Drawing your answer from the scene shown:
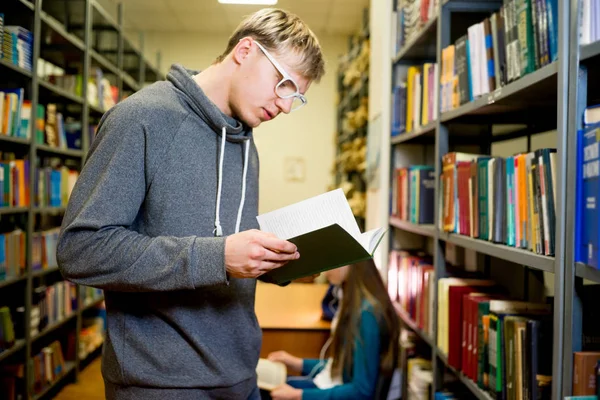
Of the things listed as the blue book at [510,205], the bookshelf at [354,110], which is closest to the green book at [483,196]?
the blue book at [510,205]

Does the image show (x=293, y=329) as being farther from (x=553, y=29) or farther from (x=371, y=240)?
(x=553, y=29)

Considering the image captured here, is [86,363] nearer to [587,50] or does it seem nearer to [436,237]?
[436,237]

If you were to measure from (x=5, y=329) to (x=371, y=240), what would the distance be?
2.45 meters

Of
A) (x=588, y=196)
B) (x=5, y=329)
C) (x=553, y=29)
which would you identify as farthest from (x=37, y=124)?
(x=588, y=196)

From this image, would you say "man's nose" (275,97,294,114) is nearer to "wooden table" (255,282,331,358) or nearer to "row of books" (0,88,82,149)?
"wooden table" (255,282,331,358)

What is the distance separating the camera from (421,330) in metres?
2.32

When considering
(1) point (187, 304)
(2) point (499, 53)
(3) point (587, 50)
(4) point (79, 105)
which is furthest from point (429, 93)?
(4) point (79, 105)

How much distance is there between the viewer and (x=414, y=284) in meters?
2.47

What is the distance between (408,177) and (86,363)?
2.94 metres

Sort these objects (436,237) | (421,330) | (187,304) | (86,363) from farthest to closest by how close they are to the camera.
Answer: (86,363) → (421,330) → (436,237) → (187,304)

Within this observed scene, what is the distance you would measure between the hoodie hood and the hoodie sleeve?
0.53 ft

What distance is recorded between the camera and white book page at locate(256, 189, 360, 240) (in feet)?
3.61

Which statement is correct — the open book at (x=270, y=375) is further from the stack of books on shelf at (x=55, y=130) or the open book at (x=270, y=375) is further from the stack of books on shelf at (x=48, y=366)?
the stack of books on shelf at (x=55, y=130)

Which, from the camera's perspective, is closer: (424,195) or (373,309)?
(373,309)
